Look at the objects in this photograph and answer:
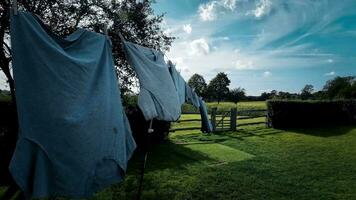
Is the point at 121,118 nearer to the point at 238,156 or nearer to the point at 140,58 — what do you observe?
the point at 140,58

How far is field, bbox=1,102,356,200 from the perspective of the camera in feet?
25.4

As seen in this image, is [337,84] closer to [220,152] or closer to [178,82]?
[220,152]

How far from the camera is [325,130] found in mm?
21969

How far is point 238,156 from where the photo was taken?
1259cm

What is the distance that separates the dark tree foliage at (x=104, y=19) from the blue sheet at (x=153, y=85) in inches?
216

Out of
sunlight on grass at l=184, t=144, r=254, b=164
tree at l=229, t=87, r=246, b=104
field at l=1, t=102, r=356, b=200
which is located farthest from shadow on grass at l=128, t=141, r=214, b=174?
tree at l=229, t=87, r=246, b=104

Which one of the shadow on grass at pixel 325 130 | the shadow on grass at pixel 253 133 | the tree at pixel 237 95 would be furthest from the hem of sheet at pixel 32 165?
the tree at pixel 237 95

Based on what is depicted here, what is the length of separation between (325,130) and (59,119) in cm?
2178

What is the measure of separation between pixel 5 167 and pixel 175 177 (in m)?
4.53

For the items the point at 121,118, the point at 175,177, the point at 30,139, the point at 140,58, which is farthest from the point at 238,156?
the point at 30,139

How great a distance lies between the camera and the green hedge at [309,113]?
23.2 meters

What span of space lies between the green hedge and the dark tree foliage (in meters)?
12.3

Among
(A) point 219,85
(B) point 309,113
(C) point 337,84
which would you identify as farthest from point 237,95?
(B) point 309,113

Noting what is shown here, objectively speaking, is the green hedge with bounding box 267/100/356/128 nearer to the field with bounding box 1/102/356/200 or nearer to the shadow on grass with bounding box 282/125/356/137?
the shadow on grass with bounding box 282/125/356/137
